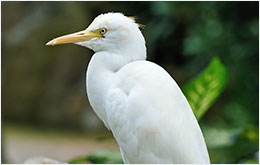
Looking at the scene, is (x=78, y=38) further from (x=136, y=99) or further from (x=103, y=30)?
(x=136, y=99)

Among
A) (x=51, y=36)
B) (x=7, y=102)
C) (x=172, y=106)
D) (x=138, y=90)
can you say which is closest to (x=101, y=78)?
(x=138, y=90)

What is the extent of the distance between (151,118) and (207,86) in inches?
23.3

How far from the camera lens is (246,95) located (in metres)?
3.79

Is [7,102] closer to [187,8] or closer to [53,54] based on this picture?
[53,54]

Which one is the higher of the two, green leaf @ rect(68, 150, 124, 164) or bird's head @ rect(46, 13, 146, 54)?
bird's head @ rect(46, 13, 146, 54)

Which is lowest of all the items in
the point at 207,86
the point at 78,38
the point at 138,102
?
the point at 207,86

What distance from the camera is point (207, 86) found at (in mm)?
1869

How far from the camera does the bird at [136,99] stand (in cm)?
137

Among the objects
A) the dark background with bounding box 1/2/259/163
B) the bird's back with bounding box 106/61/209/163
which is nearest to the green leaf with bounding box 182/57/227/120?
the bird's back with bounding box 106/61/209/163

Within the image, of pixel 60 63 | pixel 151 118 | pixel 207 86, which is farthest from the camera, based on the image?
pixel 60 63

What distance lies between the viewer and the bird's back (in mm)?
1362

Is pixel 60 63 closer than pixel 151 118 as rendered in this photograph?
No

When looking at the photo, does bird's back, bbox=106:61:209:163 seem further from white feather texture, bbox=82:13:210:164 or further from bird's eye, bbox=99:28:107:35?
bird's eye, bbox=99:28:107:35

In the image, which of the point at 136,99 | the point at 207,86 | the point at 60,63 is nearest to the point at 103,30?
the point at 136,99
